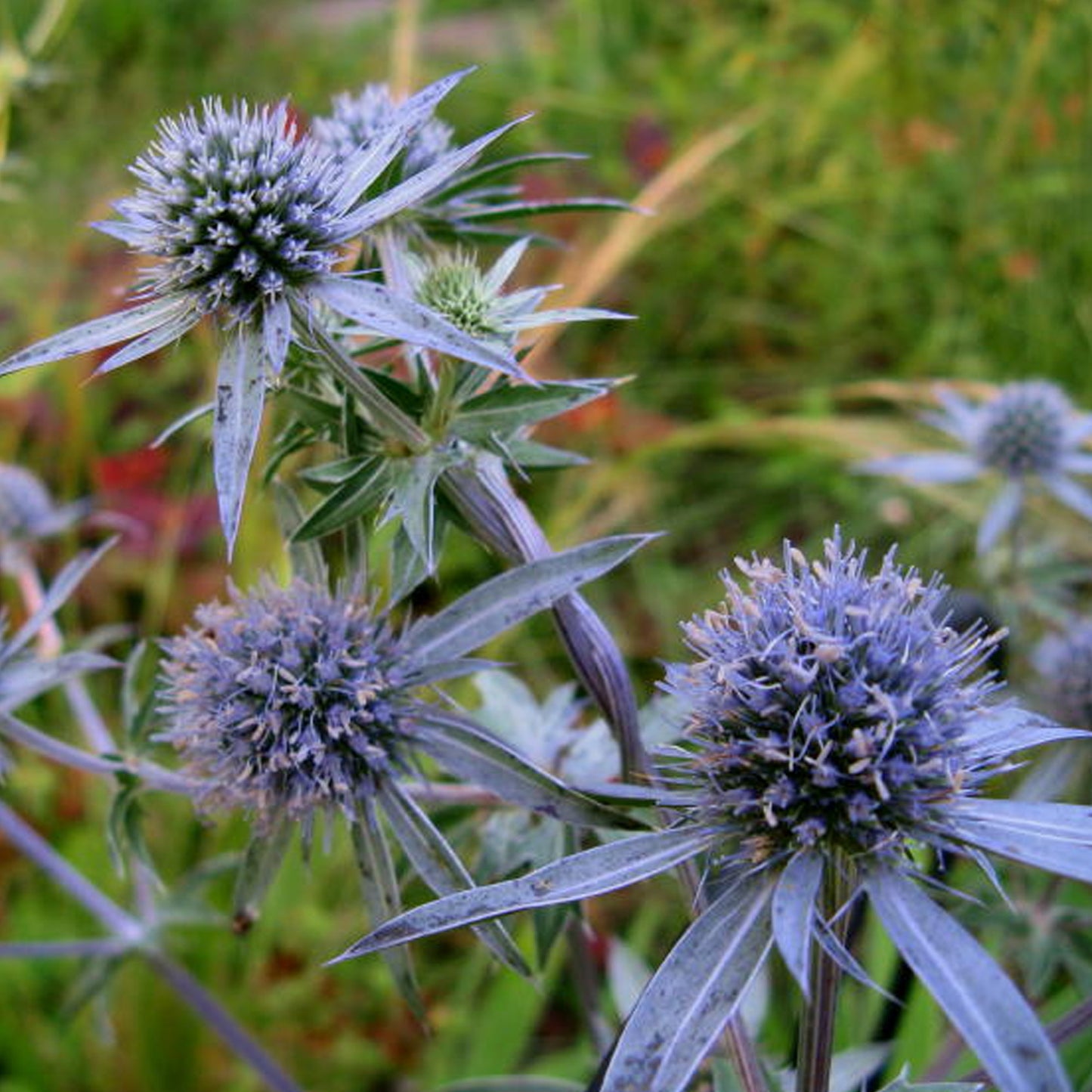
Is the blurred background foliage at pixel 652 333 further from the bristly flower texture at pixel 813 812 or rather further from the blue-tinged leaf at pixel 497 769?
the bristly flower texture at pixel 813 812

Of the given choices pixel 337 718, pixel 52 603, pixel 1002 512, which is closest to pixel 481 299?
pixel 337 718

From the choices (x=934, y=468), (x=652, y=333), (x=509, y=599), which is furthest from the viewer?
(x=652, y=333)

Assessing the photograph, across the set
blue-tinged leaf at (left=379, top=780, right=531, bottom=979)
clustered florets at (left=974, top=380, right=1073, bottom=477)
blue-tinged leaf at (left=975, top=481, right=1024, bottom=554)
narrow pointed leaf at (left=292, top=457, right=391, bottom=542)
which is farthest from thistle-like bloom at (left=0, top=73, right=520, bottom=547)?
clustered florets at (left=974, top=380, right=1073, bottom=477)

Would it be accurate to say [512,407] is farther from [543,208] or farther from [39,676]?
[39,676]

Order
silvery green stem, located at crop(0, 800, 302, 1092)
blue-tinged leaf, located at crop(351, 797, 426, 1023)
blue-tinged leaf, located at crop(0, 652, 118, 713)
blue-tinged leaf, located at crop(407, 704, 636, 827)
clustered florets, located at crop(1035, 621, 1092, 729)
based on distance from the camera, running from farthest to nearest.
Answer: clustered florets, located at crop(1035, 621, 1092, 729), silvery green stem, located at crop(0, 800, 302, 1092), blue-tinged leaf, located at crop(0, 652, 118, 713), blue-tinged leaf, located at crop(351, 797, 426, 1023), blue-tinged leaf, located at crop(407, 704, 636, 827)

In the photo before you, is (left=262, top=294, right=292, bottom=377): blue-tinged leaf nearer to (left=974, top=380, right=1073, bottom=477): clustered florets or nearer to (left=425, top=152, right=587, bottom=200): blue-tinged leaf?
(left=425, top=152, right=587, bottom=200): blue-tinged leaf

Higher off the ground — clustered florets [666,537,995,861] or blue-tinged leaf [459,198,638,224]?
blue-tinged leaf [459,198,638,224]
